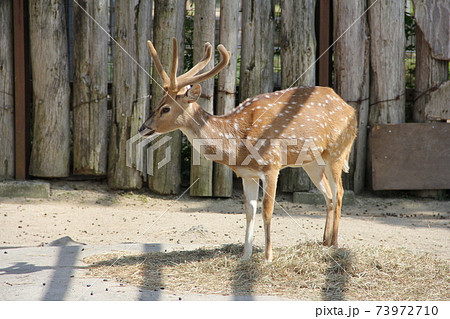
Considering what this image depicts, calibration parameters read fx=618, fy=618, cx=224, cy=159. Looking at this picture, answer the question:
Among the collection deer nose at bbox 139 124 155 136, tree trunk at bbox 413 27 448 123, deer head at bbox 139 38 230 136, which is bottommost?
deer nose at bbox 139 124 155 136

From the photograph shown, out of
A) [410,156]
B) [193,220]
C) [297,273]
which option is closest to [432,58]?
[410,156]

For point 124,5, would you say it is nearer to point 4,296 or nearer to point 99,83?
point 99,83

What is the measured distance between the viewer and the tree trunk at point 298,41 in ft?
26.6

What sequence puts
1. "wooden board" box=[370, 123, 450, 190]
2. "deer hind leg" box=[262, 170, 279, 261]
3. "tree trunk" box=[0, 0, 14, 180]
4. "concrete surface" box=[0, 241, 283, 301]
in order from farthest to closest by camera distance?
"wooden board" box=[370, 123, 450, 190] < "tree trunk" box=[0, 0, 14, 180] < "deer hind leg" box=[262, 170, 279, 261] < "concrete surface" box=[0, 241, 283, 301]

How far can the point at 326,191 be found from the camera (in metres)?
5.82

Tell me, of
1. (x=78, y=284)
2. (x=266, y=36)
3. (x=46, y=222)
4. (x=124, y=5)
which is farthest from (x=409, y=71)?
(x=78, y=284)

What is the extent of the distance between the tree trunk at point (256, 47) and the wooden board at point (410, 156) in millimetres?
1670

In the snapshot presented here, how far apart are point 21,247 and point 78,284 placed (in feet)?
5.71

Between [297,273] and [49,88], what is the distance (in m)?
4.60

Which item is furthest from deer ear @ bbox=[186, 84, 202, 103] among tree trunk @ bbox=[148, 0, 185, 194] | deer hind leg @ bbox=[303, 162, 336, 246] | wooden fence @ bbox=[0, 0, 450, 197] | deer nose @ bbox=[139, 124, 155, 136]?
wooden fence @ bbox=[0, 0, 450, 197]

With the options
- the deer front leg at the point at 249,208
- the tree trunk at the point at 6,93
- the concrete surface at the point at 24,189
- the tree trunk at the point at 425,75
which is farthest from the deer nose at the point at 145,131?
the tree trunk at the point at 425,75

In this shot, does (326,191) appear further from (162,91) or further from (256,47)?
(162,91)

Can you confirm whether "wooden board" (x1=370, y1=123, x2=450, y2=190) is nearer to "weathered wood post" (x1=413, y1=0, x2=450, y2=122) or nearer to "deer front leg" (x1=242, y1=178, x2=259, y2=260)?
"weathered wood post" (x1=413, y1=0, x2=450, y2=122)

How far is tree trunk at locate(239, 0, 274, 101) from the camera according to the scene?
8.07 m
